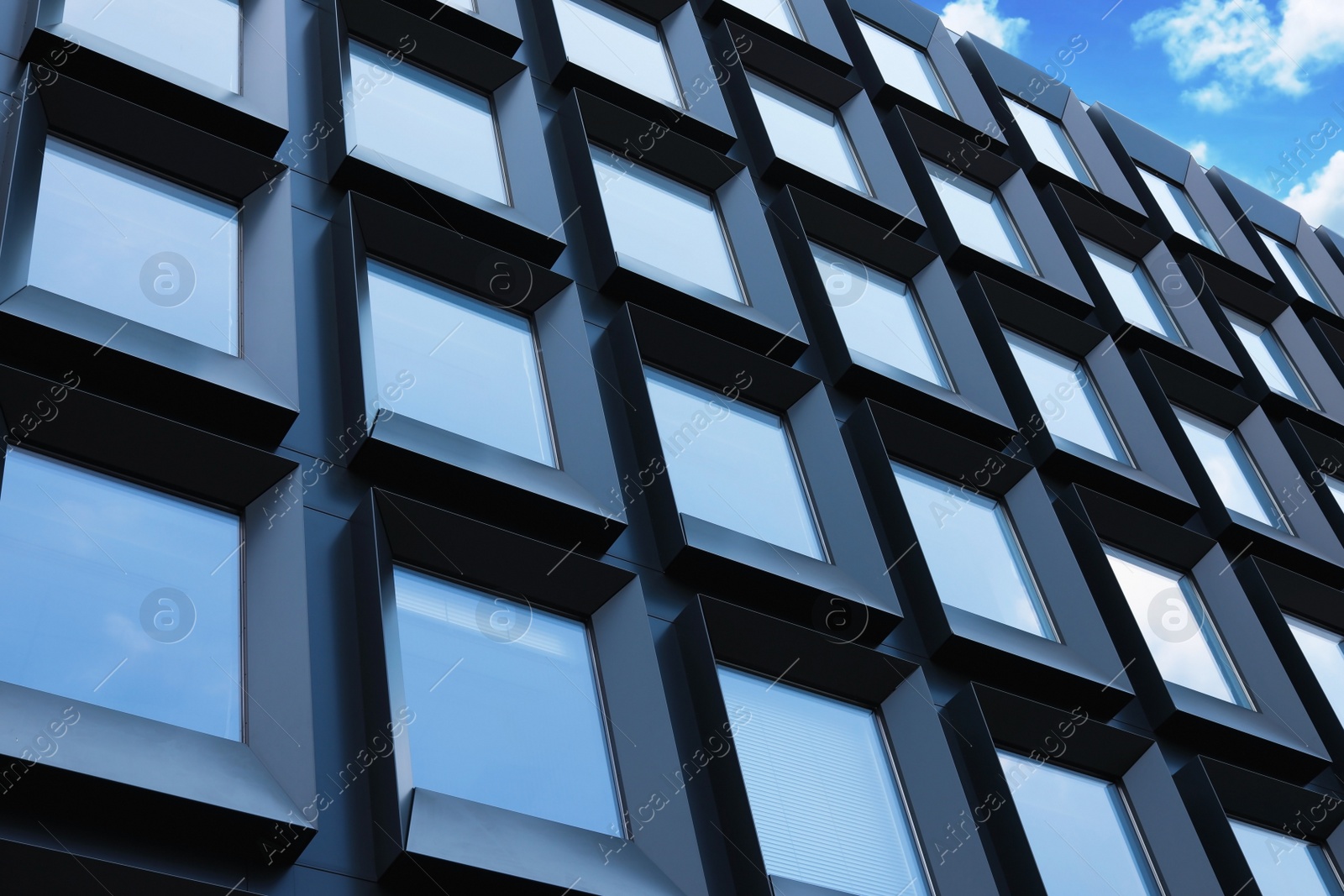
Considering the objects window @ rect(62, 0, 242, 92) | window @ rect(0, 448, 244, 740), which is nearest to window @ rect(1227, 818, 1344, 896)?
window @ rect(0, 448, 244, 740)

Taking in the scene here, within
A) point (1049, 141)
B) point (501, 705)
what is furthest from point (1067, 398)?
point (501, 705)

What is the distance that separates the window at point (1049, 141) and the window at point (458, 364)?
1438 centimetres

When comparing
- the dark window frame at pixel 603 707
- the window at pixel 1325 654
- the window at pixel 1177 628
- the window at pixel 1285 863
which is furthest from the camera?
the window at pixel 1325 654

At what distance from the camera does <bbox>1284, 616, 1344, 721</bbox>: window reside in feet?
55.7

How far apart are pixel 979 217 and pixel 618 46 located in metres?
6.33

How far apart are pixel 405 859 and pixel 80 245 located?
18.0 ft

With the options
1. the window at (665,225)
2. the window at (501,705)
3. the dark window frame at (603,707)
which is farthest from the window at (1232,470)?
the window at (501,705)

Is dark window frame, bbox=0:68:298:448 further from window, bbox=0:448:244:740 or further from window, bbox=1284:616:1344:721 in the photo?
window, bbox=1284:616:1344:721

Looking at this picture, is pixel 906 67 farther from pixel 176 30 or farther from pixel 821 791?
pixel 821 791

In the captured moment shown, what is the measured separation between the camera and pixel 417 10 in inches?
597

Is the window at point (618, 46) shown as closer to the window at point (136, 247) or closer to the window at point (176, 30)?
the window at point (176, 30)

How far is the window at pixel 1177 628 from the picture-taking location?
49.8 ft

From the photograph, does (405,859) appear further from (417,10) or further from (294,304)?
(417,10)

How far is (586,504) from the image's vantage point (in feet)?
35.8
